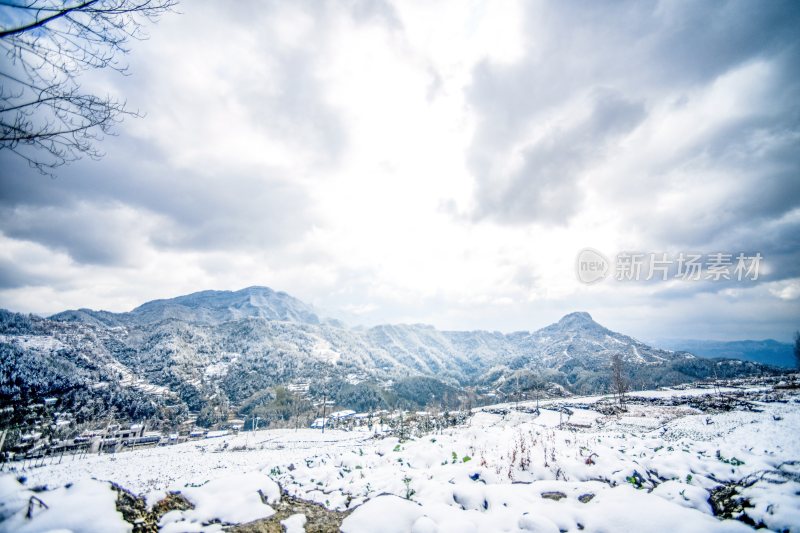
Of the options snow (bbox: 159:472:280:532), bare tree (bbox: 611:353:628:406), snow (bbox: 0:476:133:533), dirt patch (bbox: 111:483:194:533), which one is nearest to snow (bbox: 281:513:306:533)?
snow (bbox: 159:472:280:532)

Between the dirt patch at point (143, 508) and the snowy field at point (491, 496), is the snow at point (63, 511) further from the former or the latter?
the dirt patch at point (143, 508)

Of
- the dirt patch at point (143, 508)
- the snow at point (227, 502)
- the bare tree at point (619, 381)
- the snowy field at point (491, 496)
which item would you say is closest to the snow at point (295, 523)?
the snowy field at point (491, 496)

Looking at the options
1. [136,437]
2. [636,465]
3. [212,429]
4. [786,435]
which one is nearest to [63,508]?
[636,465]

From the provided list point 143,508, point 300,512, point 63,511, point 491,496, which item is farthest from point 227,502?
point 491,496

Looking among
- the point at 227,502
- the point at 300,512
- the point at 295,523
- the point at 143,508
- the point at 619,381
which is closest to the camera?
the point at 143,508

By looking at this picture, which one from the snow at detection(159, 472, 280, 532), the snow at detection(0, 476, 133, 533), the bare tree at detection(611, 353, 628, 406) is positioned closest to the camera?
the snow at detection(0, 476, 133, 533)

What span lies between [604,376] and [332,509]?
664 ft

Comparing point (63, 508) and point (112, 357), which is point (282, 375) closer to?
point (112, 357)

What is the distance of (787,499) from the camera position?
465 cm

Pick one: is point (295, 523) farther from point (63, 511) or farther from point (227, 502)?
point (63, 511)

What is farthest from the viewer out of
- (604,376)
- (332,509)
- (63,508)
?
(604,376)

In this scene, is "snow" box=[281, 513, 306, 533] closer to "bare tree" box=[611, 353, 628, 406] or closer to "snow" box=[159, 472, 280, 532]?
"snow" box=[159, 472, 280, 532]

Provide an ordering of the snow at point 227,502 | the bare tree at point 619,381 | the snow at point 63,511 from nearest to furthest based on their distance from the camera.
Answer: the snow at point 63,511 < the snow at point 227,502 < the bare tree at point 619,381

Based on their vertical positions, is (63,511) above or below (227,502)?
above
